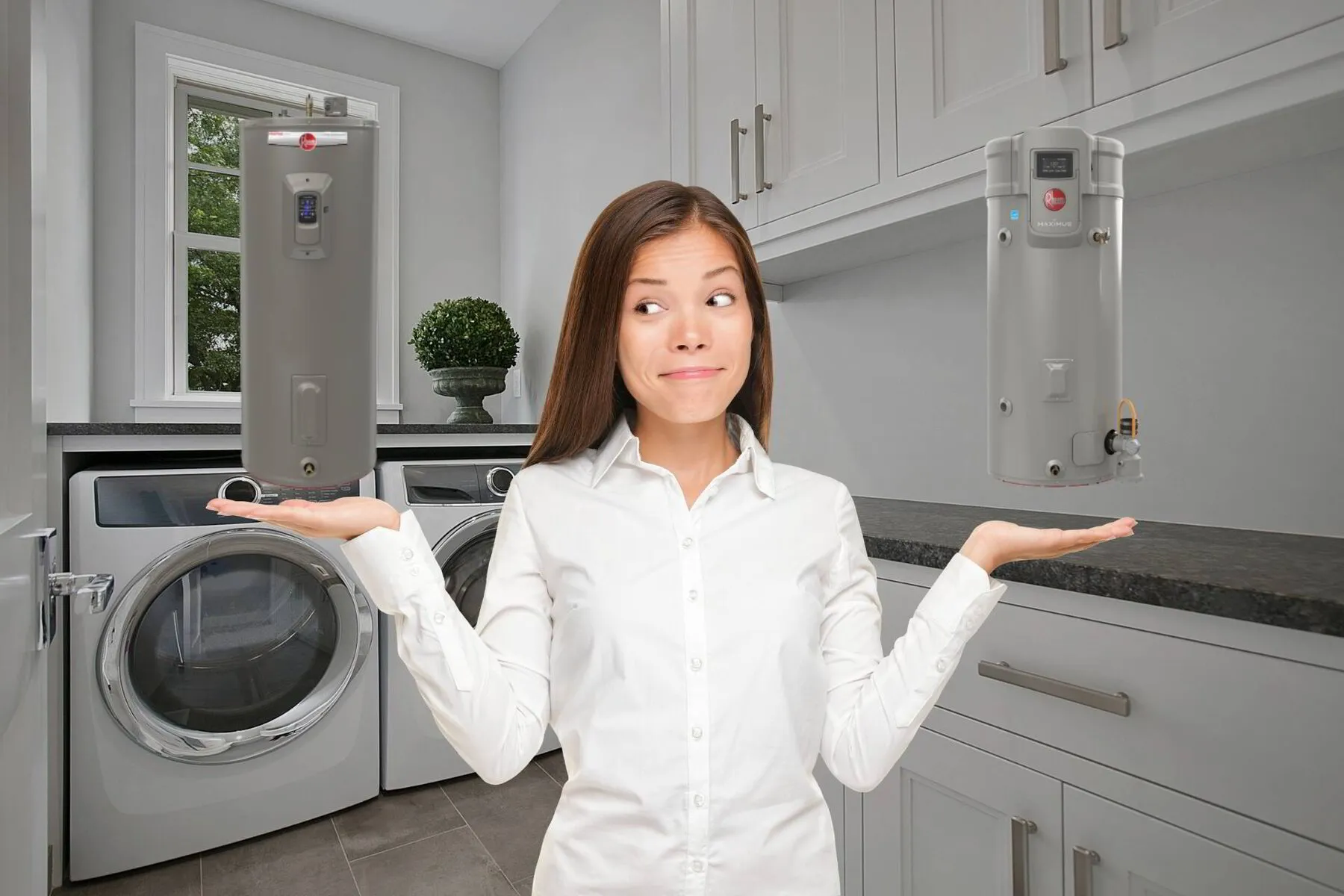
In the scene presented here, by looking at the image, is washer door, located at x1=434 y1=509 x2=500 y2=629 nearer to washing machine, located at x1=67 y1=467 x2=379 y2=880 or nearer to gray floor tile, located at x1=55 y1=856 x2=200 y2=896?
washing machine, located at x1=67 y1=467 x2=379 y2=880

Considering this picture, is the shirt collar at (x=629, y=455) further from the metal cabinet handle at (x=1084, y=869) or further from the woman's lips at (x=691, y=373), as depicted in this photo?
the metal cabinet handle at (x=1084, y=869)

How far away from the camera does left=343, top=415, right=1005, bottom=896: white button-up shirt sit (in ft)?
1.50

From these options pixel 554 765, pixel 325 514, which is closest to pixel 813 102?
pixel 325 514

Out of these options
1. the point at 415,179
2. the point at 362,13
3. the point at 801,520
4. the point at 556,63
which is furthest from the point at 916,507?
the point at 362,13

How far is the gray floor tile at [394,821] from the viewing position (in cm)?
192

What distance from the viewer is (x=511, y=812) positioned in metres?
2.07

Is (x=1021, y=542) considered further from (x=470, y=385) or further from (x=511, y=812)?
(x=470, y=385)

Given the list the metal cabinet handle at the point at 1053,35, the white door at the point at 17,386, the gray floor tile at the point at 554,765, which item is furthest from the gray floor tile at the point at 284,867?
the metal cabinet handle at the point at 1053,35

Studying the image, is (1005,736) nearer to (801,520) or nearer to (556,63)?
(801,520)

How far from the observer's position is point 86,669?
1.69m

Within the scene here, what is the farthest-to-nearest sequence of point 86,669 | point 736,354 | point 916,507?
point 86,669 < point 916,507 < point 736,354

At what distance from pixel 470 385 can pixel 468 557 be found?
0.77 meters

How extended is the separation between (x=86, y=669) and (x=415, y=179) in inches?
70.9

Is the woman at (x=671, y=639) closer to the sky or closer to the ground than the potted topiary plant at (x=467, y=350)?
closer to the ground
